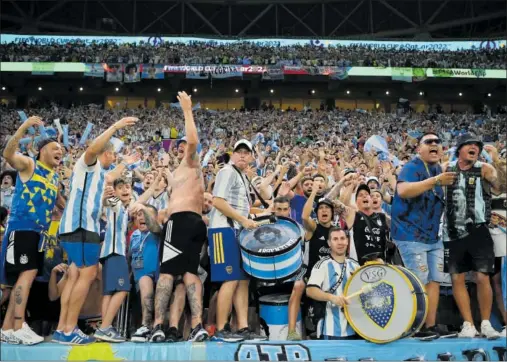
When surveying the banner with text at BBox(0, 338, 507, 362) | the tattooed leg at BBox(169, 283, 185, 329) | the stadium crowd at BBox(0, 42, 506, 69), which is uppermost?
the stadium crowd at BBox(0, 42, 506, 69)

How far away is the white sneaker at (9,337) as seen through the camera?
4.47 m

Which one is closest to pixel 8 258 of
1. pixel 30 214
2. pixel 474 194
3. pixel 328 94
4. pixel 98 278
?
pixel 30 214

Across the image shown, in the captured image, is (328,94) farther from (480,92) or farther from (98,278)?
(98,278)

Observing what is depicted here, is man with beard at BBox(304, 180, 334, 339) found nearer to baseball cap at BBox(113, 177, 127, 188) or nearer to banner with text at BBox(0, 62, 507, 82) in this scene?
baseball cap at BBox(113, 177, 127, 188)

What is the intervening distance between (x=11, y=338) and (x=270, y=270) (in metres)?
2.22

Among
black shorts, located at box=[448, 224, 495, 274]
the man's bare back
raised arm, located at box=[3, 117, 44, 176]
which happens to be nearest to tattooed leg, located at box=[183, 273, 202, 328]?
the man's bare back

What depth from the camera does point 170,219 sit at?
4711 millimetres

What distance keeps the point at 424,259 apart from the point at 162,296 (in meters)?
2.35

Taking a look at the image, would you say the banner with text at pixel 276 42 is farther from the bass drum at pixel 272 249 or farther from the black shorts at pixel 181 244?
the black shorts at pixel 181 244

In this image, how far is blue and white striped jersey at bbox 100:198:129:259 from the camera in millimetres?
4938

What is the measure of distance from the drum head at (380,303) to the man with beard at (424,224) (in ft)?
1.14

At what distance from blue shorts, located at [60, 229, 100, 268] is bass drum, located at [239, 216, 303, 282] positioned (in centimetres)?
126

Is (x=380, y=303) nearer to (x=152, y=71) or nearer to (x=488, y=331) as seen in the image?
(x=488, y=331)

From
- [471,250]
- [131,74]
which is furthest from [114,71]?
[471,250]
